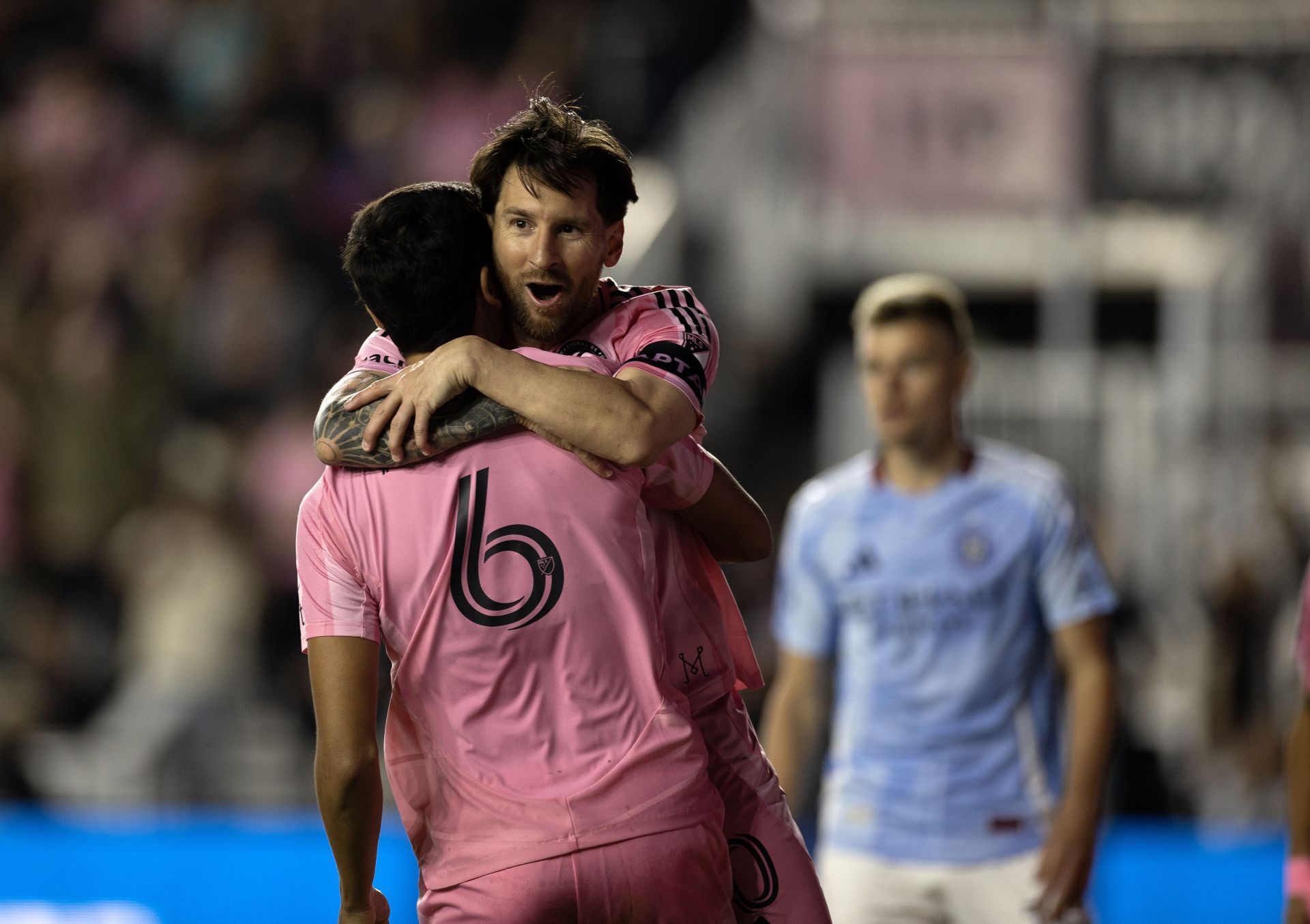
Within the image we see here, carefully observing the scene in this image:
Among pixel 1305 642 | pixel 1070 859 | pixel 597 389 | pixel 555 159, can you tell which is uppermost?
pixel 555 159

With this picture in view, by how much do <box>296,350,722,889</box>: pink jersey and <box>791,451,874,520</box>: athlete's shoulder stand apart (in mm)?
1906

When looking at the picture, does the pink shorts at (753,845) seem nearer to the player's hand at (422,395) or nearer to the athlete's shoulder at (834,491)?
the player's hand at (422,395)

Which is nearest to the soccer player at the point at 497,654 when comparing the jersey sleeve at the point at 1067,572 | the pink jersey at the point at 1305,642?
the pink jersey at the point at 1305,642

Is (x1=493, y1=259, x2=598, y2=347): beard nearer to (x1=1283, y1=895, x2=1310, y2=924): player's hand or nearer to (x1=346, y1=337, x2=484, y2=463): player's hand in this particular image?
(x1=346, y1=337, x2=484, y2=463): player's hand

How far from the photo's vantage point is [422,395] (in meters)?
2.29

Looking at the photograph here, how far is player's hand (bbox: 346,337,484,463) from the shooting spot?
228cm

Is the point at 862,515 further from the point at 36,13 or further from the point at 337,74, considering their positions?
the point at 36,13

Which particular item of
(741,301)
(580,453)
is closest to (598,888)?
(580,453)

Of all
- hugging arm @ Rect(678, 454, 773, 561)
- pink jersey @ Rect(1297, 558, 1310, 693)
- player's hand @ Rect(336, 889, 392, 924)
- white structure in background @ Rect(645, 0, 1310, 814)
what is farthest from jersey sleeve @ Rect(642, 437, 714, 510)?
white structure in background @ Rect(645, 0, 1310, 814)

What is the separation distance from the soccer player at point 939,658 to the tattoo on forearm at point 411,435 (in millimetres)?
1958

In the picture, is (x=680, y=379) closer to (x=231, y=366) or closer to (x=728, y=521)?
(x=728, y=521)

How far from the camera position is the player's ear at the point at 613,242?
2.50 metres

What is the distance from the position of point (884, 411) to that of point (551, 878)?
208cm

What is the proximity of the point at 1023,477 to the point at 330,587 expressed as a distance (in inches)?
87.4
